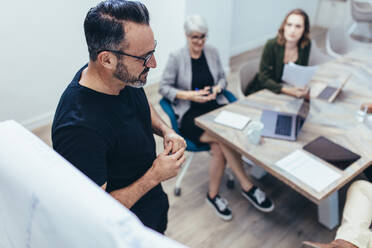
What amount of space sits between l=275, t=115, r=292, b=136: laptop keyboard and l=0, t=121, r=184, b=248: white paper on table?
167 cm

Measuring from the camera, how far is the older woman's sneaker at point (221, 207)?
225 cm

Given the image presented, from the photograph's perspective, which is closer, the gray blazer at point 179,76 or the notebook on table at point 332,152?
the notebook on table at point 332,152

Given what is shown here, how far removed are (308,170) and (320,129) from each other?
437 mm

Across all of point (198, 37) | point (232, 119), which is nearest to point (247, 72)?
point (198, 37)

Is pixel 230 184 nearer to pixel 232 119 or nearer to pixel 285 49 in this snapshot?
pixel 232 119

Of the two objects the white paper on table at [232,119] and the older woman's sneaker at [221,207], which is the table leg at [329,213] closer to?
the older woman's sneaker at [221,207]

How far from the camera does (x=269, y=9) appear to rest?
5395 millimetres

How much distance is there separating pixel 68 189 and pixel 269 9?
18.8 ft

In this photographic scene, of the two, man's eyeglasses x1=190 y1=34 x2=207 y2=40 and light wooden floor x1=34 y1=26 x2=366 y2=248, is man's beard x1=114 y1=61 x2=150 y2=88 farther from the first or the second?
light wooden floor x1=34 y1=26 x2=366 y2=248

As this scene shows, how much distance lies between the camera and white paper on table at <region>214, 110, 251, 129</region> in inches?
76.5

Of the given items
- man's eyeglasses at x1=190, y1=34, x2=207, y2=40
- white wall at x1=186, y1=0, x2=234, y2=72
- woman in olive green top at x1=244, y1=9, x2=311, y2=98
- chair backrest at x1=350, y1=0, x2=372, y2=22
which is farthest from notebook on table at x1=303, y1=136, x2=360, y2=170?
chair backrest at x1=350, y1=0, x2=372, y2=22

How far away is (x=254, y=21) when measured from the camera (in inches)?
206

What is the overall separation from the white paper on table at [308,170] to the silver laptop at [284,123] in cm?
17

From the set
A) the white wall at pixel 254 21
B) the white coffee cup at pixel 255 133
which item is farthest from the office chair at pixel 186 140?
the white wall at pixel 254 21
